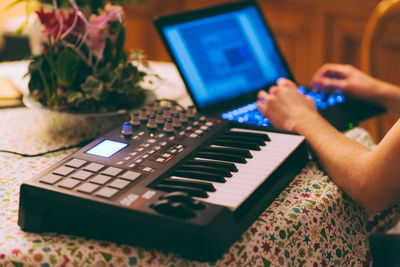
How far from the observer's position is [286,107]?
3.60ft

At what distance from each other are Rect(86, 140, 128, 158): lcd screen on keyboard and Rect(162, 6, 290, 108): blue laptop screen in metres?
0.37

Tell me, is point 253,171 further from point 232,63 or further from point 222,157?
point 232,63

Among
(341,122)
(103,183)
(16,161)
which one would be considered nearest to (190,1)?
(341,122)

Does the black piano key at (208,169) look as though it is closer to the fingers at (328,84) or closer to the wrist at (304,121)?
the wrist at (304,121)

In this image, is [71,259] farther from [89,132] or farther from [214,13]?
[214,13]

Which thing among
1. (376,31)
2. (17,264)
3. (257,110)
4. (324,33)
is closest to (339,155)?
(257,110)

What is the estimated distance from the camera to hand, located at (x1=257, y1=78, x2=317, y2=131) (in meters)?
1.06

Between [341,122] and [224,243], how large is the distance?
2.18 feet

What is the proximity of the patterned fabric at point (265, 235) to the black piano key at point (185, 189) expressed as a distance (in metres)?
0.09

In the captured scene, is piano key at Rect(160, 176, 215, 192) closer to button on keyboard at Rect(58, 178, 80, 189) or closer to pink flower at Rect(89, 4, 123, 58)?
button on keyboard at Rect(58, 178, 80, 189)

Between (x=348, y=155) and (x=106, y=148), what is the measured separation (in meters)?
0.43

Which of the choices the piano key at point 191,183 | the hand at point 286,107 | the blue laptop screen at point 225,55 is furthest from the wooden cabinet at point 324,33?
the piano key at point 191,183

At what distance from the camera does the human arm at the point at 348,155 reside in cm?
82

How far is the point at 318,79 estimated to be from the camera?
1399 millimetres
